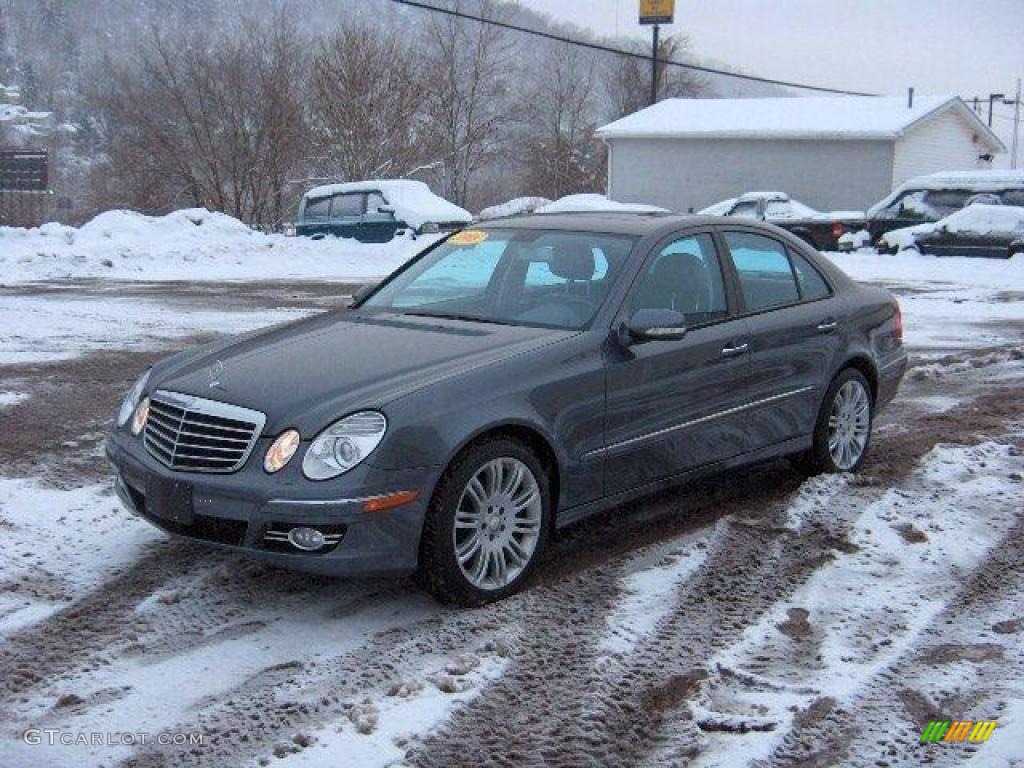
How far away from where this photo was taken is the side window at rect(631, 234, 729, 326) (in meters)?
5.41

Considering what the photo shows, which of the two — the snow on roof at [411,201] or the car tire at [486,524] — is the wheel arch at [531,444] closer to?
the car tire at [486,524]

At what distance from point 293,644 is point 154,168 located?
143 ft

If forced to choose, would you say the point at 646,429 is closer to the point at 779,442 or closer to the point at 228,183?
the point at 779,442

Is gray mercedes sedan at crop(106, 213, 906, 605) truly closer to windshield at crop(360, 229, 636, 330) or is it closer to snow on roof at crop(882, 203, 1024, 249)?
windshield at crop(360, 229, 636, 330)

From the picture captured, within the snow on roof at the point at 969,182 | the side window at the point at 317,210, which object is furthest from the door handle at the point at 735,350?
the snow on roof at the point at 969,182

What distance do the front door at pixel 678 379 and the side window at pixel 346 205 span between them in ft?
65.4

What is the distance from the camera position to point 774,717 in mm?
3650

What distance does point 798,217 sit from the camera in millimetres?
27359

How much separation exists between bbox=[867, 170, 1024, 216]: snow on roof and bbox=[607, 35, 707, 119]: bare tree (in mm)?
40488

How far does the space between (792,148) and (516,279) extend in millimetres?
35131

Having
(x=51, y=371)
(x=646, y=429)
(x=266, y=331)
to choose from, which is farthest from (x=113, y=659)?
(x=51, y=371)

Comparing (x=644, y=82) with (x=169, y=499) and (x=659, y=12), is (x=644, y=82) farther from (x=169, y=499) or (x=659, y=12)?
(x=169, y=499)

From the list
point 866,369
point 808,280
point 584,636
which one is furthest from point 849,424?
point 584,636

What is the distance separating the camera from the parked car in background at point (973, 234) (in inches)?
910
